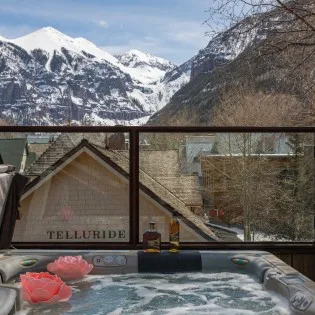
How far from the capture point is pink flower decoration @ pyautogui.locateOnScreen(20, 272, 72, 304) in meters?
2.88

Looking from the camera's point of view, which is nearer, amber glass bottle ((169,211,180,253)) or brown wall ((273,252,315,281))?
amber glass bottle ((169,211,180,253))

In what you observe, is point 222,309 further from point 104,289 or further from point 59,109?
point 59,109

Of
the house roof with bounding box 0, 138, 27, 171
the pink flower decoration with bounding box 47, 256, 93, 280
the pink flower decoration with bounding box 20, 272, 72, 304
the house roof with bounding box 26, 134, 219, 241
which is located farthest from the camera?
the house roof with bounding box 26, 134, 219, 241

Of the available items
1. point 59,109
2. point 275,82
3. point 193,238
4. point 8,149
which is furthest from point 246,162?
point 59,109

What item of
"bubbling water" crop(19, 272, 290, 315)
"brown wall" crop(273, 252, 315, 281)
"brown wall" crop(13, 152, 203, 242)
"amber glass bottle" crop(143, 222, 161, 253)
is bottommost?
"bubbling water" crop(19, 272, 290, 315)

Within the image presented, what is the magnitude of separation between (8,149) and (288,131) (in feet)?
6.42

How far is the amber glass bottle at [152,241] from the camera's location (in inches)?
151

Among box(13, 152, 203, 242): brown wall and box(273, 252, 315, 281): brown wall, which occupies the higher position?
box(13, 152, 203, 242): brown wall

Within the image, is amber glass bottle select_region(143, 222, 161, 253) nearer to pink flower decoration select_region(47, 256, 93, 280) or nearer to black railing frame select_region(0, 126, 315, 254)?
black railing frame select_region(0, 126, 315, 254)

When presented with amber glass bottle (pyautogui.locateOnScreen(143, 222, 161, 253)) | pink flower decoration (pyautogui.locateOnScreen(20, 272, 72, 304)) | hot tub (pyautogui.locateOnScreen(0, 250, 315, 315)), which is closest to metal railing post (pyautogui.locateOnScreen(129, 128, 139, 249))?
amber glass bottle (pyautogui.locateOnScreen(143, 222, 161, 253))

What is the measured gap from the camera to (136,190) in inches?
163

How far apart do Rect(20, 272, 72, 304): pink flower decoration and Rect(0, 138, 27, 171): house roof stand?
1.18 meters

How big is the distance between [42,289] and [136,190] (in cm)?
138

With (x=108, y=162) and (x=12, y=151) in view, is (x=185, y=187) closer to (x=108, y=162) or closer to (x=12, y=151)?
(x=108, y=162)
